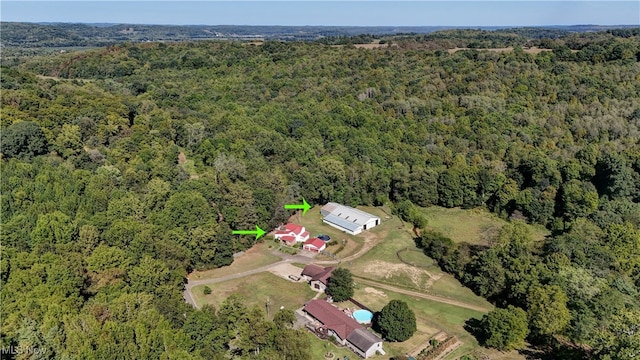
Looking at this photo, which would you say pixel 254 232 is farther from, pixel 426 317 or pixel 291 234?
pixel 426 317

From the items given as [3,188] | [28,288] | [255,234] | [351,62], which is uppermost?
[351,62]

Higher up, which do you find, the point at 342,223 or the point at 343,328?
the point at 342,223

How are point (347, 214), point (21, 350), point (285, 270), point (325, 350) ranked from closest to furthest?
point (21, 350)
point (325, 350)
point (285, 270)
point (347, 214)

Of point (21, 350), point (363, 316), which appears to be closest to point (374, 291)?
point (363, 316)

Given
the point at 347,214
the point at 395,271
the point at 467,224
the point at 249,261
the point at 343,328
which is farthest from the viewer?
the point at 467,224

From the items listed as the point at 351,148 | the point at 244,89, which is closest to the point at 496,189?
the point at 351,148

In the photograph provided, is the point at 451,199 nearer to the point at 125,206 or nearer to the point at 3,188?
the point at 125,206

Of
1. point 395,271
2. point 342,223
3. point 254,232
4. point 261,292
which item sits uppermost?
point 254,232

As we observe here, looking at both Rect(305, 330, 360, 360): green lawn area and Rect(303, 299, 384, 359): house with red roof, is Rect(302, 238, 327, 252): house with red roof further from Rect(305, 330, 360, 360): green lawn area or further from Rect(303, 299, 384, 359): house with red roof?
Rect(305, 330, 360, 360): green lawn area
